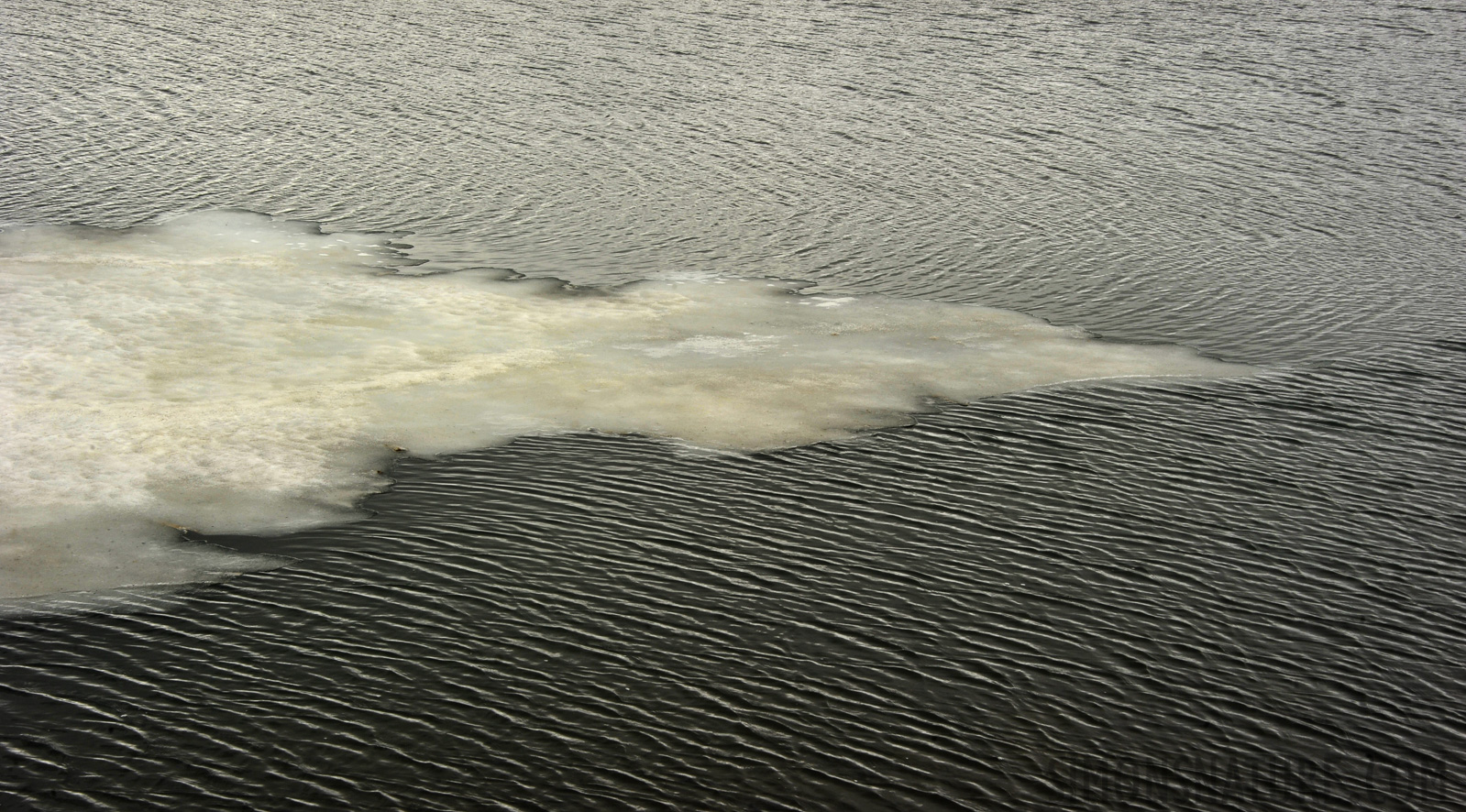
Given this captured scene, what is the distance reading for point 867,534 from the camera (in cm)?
1011

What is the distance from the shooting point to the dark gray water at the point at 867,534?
297 inches

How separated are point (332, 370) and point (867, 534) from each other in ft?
18.9

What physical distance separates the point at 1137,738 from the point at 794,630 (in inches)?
90.3

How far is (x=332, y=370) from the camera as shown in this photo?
41.8 ft

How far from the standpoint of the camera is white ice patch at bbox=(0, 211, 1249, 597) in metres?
10.1

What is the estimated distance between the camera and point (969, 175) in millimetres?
20016

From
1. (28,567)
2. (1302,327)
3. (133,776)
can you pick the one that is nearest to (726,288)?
(1302,327)

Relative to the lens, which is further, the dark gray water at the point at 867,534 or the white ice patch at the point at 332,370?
the white ice patch at the point at 332,370

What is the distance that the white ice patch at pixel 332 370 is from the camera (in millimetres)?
10094

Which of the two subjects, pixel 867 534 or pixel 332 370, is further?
pixel 332 370

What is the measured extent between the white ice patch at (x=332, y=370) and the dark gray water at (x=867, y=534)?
578 mm

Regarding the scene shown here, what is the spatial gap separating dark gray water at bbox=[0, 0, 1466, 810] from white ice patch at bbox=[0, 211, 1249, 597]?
1.90 ft

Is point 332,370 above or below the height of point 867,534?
above

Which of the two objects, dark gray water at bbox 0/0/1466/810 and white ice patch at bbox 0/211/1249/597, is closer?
dark gray water at bbox 0/0/1466/810
